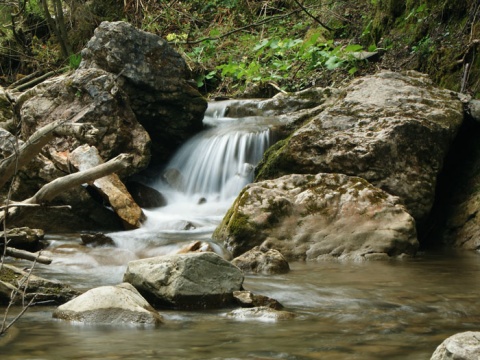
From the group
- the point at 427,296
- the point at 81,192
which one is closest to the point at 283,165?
the point at 81,192

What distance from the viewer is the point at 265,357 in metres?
3.39

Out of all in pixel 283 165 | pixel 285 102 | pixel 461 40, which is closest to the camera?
pixel 283 165

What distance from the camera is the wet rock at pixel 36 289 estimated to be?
4598 mm

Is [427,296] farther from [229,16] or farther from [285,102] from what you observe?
[229,16]

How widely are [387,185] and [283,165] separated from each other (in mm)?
1283

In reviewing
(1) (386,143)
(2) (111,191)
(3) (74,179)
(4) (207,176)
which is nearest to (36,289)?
(3) (74,179)

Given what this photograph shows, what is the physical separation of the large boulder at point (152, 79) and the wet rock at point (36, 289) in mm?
6150

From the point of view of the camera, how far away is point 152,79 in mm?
10844

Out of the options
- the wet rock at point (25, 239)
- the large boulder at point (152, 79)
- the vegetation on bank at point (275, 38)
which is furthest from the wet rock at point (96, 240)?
the vegetation on bank at point (275, 38)

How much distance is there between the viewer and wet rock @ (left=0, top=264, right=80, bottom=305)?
15.1 feet

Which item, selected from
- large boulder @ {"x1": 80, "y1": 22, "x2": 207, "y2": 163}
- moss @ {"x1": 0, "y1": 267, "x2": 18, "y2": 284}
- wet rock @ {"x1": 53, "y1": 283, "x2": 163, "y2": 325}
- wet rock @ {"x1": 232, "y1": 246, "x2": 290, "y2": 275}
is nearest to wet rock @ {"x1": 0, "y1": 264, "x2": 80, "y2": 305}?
moss @ {"x1": 0, "y1": 267, "x2": 18, "y2": 284}

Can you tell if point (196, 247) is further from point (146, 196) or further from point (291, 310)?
point (146, 196)

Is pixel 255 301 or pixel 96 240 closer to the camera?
pixel 255 301

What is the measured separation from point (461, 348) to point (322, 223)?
455 cm
